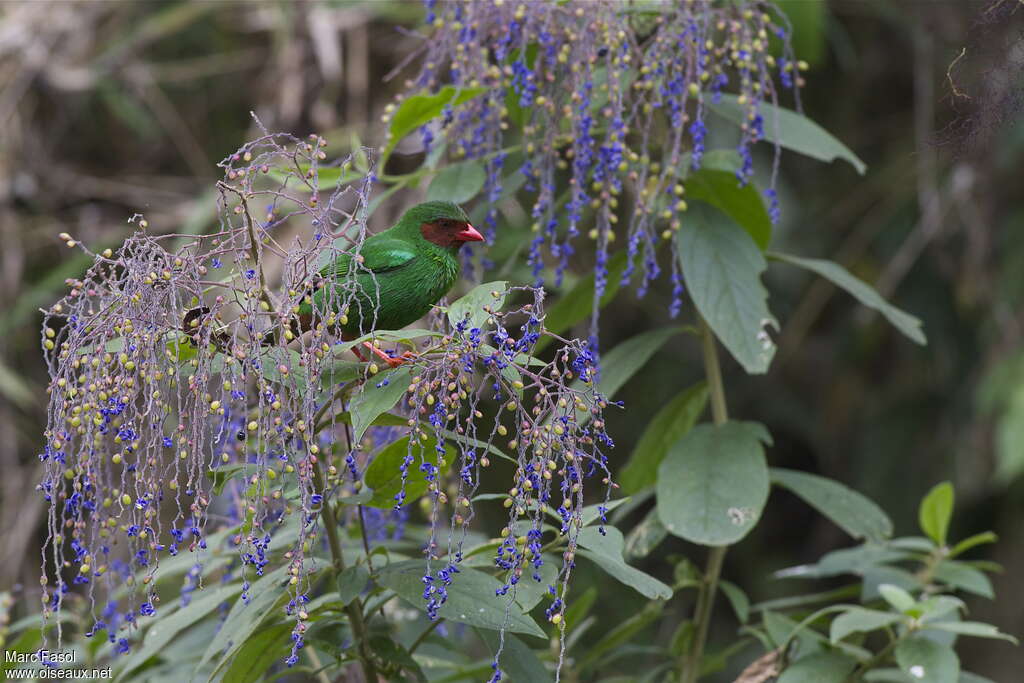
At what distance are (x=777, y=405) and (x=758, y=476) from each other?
2.63 meters

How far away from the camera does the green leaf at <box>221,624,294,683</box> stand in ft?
5.92

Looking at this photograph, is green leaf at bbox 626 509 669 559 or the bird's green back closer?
the bird's green back

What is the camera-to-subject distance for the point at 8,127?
4.14m

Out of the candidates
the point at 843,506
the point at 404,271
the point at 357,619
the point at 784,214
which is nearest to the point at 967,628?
the point at 843,506

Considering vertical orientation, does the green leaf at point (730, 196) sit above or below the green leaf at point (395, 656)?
above

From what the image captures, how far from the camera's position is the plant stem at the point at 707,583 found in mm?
2246

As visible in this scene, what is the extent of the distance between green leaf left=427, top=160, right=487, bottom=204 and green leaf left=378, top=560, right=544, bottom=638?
2.43 ft

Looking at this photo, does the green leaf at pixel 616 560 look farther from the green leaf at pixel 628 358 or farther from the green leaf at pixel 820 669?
the green leaf at pixel 628 358

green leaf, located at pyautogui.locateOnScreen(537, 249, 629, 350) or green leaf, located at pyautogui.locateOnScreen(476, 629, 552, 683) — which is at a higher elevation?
green leaf, located at pyautogui.locateOnScreen(537, 249, 629, 350)

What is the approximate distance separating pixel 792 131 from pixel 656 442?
70 cm

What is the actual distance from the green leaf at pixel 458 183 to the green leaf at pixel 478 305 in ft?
2.18

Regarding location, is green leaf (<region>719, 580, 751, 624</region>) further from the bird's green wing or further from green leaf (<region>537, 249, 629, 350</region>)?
the bird's green wing

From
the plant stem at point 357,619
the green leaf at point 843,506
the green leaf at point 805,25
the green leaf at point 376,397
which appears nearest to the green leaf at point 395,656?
the plant stem at point 357,619

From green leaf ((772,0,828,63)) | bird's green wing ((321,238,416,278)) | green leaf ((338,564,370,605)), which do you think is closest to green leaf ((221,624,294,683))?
green leaf ((338,564,370,605))
